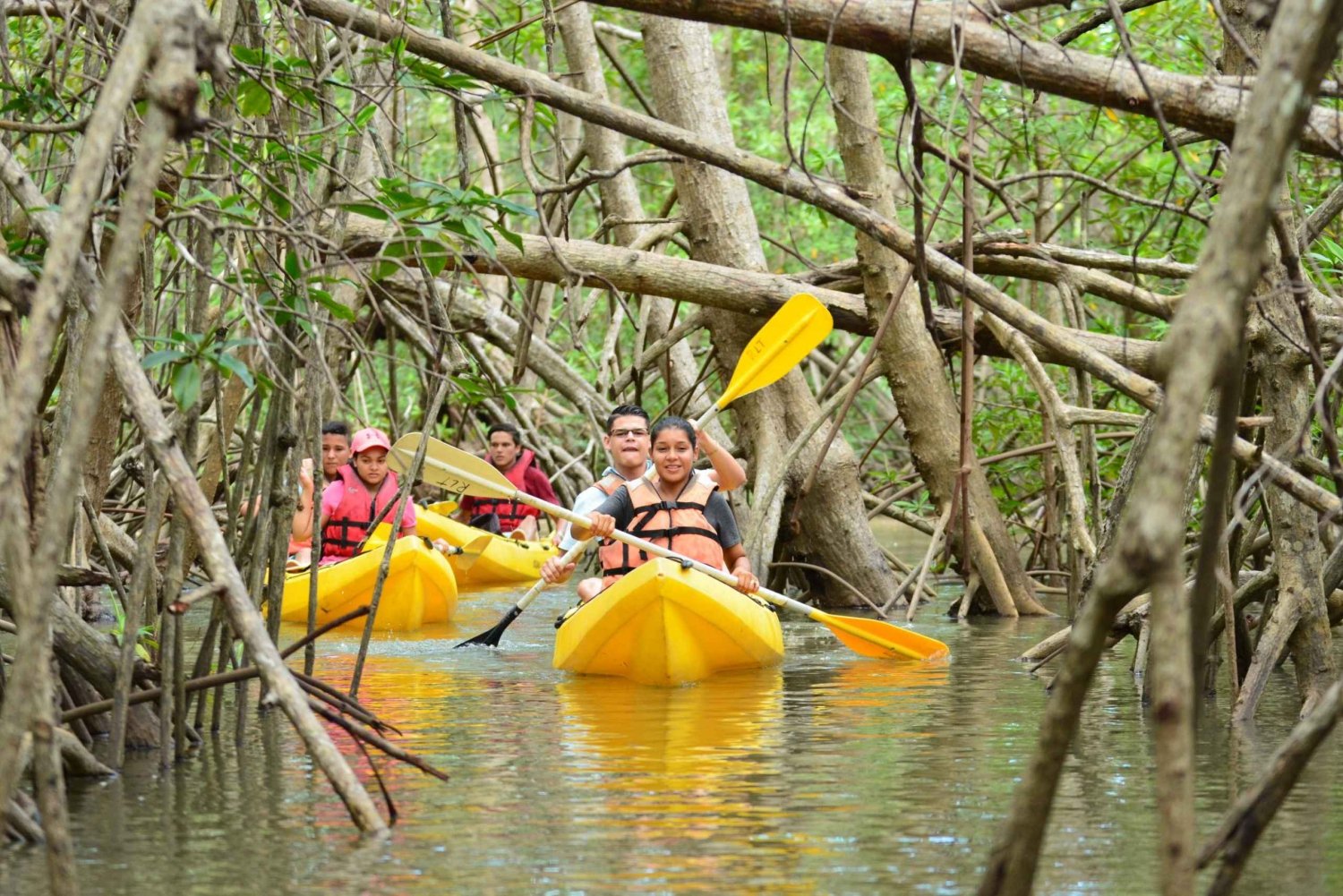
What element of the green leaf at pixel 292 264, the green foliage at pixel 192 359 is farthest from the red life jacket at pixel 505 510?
the green foliage at pixel 192 359

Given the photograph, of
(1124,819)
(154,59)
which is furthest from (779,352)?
(154,59)

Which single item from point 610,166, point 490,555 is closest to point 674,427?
point 610,166

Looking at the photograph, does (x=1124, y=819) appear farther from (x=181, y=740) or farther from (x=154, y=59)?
(x=154, y=59)

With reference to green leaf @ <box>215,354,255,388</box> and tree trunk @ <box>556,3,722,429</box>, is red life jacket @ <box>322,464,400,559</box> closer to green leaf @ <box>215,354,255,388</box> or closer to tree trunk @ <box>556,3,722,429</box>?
tree trunk @ <box>556,3,722,429</box>

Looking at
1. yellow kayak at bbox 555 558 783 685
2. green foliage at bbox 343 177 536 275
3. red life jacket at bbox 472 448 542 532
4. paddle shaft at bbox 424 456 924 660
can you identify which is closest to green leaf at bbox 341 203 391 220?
green foliage at bbox 343 177 536 275

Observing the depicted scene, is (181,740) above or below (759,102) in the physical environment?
below

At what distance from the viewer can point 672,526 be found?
24.7 feet

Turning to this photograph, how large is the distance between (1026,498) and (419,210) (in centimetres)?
722

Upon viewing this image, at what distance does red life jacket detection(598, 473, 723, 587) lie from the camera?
7531 mm

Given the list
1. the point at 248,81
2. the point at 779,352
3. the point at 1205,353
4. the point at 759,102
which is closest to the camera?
the point at 1205,353

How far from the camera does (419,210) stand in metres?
4.08

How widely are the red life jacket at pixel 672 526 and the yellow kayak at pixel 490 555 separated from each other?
3894mm

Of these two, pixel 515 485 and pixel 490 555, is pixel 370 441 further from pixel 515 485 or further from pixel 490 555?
pixel 490 555

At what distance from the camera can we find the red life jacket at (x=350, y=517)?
1022 cm
